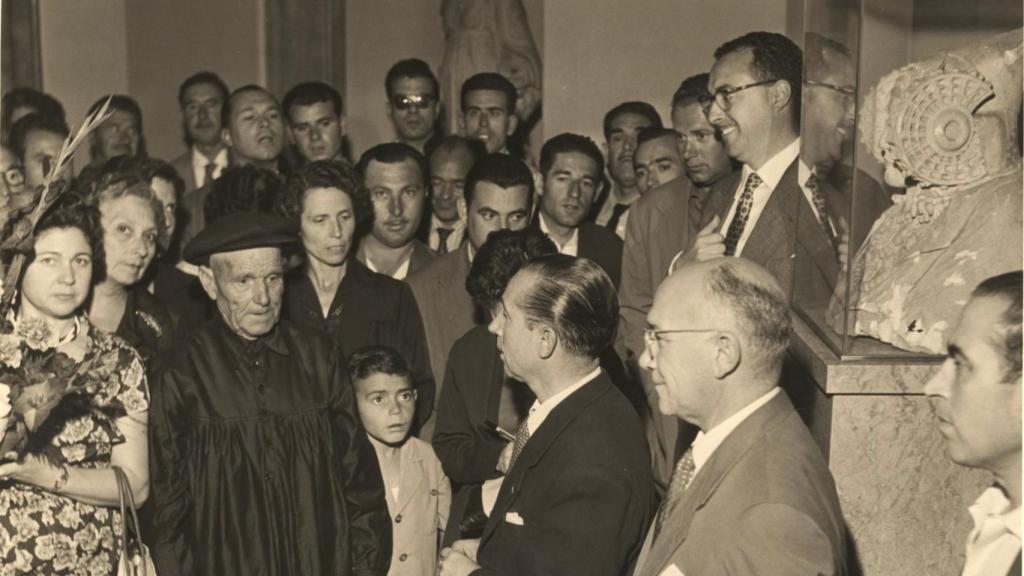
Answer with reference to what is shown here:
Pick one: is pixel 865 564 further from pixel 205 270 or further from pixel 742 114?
pixel 205 270

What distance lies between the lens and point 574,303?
3.54 metres

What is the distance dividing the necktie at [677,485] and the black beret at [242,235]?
65.4 inches

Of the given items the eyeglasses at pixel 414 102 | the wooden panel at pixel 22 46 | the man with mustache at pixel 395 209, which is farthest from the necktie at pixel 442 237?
the wooden panel at pixel 22 46

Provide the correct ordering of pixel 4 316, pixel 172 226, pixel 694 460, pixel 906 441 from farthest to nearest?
pixel 172 226
pixel 906 441
pixel 4 316
pixel 694 460

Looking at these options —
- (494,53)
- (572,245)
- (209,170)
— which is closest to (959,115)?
(572,245)

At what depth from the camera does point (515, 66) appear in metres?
9.52

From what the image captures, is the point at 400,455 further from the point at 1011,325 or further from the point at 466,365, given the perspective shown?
the point at 1011,325

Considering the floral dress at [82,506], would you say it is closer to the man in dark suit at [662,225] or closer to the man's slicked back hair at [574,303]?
the man's slicked back hair at [574,303]

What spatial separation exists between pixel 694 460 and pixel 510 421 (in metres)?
1.61

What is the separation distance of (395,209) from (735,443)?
3.24 m

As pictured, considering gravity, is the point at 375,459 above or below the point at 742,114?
below

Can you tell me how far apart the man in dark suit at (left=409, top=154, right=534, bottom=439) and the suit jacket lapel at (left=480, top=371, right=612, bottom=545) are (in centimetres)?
179

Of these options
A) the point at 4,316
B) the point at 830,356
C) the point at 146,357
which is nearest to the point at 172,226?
the point at 146,357

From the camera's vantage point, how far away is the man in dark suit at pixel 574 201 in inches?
242
